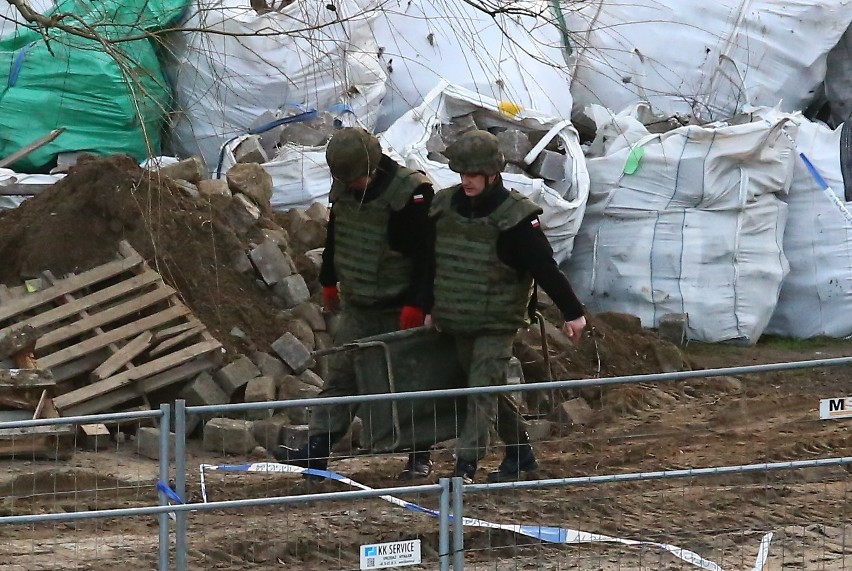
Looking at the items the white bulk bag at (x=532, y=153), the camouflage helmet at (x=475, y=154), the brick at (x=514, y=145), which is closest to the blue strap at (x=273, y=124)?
the white bulk bag at (x=532, y=153)

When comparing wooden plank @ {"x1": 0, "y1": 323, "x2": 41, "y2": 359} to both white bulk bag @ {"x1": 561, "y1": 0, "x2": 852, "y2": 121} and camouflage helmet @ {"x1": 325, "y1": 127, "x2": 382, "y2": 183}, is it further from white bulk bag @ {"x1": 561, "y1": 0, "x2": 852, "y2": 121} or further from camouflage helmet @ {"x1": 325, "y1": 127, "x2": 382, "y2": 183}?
white bulk bag @ {"x1": 561, "y1": 0, "x2": 852, "y2": 121}

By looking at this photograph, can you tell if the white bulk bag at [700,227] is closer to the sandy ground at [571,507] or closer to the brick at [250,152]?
the sandy ground at [571,507]

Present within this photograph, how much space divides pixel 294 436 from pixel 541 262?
1852 mm

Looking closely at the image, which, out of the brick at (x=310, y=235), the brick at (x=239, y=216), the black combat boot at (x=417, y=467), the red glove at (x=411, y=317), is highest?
the brick at (x=239, y=216)

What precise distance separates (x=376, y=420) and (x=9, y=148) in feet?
17.6

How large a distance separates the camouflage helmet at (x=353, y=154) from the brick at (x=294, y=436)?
4.90 feet

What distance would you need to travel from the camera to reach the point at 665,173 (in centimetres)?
1108

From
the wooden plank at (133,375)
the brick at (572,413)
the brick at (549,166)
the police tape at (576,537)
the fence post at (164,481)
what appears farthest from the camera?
the brick at (549,166)

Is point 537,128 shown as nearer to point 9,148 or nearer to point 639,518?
point 9,148

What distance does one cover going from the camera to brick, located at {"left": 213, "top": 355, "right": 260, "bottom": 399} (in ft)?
28.7

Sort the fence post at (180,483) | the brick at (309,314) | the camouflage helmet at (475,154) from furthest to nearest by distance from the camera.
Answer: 1. the brick at (309,314)
2. the camouflage helmet at (475,154)
3. the fence post at (180,483)

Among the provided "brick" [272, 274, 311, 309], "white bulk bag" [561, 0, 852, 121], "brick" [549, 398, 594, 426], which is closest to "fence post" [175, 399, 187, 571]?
"brick" [549, 398, 594, 426]

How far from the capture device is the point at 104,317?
8.78 m

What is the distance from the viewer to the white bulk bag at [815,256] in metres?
11.3
